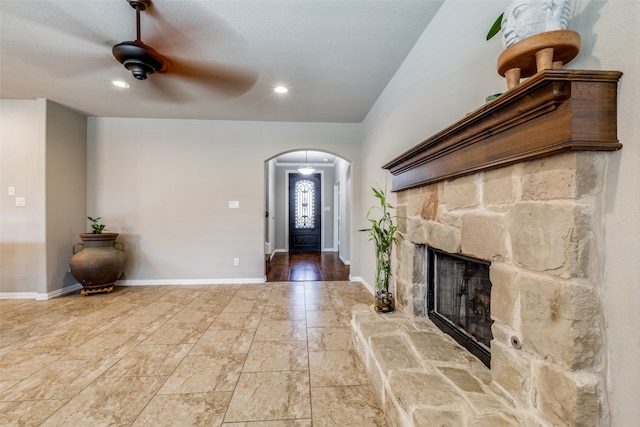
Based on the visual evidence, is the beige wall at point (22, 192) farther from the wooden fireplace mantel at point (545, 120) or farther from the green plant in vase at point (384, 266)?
the wooden fireplace mantel at point (545, 120)

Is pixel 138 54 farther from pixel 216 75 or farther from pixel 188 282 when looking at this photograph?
pixel 188 282

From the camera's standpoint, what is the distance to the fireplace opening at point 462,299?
143 cm

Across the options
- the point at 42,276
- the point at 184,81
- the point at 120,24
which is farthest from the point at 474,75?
the point at 42,276

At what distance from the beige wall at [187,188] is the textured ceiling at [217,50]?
555mm

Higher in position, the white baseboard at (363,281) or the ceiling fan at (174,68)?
the ceiling fan at (174,68)

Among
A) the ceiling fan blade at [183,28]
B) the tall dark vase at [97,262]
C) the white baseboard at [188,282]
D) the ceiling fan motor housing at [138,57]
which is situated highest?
the ceiling fan blade at [183,28]

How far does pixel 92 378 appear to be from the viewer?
1.81 m

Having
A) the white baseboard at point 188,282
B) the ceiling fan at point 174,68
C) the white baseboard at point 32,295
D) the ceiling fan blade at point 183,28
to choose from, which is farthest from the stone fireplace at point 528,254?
the white baseboard at point 32,295

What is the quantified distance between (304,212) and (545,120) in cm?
701

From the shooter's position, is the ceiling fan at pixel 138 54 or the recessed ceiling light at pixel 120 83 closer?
the ceiling fan at pixel 138 54

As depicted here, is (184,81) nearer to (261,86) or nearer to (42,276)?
(261,86)

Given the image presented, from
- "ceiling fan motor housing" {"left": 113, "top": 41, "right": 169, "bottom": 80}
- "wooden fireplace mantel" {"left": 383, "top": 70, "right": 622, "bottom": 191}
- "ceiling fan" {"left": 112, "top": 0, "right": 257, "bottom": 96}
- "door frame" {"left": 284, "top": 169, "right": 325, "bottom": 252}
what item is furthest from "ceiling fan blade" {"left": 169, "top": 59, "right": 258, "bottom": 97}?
"door frame" {"left": 284, "top": 169, "right": 325, "bottom": 252}

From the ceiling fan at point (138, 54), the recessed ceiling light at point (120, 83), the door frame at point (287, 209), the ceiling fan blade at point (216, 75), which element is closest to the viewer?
the ceiling fan at point (138, 54)

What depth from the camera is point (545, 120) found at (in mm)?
890
